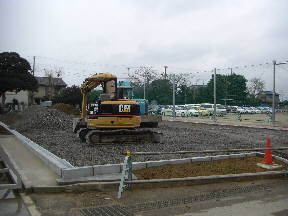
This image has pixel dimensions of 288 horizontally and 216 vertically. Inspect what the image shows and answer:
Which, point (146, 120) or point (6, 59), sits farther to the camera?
point (6, 59)

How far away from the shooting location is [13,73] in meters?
35.1

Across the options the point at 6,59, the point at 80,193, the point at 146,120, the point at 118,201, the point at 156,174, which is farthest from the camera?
the point at 6,59

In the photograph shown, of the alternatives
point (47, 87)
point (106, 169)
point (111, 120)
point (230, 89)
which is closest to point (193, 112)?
point (230, 89)

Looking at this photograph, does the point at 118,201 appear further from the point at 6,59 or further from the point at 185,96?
the point at 185,96

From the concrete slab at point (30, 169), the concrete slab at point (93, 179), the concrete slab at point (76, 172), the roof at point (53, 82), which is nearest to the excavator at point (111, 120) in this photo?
the concrete slab at point (30, 169)

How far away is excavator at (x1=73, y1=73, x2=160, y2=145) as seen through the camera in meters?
13.4

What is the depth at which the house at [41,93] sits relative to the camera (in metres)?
65.2

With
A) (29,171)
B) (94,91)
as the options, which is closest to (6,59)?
(94,91)

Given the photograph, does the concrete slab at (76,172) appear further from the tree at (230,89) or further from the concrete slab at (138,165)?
the tree at (230,89)

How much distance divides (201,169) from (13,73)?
30951mm

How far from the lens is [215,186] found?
7625 mm

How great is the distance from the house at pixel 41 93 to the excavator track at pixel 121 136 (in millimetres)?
51077

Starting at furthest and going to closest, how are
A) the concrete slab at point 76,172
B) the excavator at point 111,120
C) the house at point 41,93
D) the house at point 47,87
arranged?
the house at point 47,87, the house at point 41,93, the excavator at point 111,120, the concrete slab at point 76,172

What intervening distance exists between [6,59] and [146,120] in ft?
83.8
